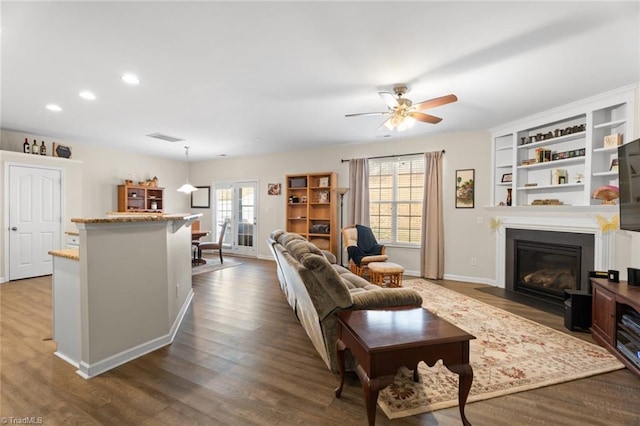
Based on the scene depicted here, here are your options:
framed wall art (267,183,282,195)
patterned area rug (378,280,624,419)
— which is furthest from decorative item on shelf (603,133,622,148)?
framed wall art (267,183,282,195)

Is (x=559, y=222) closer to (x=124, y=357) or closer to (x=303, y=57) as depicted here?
(x=303, y=57)

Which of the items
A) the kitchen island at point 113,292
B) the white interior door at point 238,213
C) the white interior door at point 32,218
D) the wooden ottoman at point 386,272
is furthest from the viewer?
the white interior door at point 238,213

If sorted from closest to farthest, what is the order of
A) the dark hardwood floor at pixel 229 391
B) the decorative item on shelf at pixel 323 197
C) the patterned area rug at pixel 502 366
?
the dark hardwood floor at pixel 229 391
the patterned area rug at pixel 502 366
the decorative item on shelf at pixel 323 197

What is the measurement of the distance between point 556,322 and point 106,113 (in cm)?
648

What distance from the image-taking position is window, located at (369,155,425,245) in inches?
226

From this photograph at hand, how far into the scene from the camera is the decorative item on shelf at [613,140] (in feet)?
11.4

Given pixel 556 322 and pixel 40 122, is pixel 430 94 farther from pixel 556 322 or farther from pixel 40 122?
pixel 40 122

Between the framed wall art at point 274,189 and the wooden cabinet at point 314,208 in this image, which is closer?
the wooden cabinet at point 314,208

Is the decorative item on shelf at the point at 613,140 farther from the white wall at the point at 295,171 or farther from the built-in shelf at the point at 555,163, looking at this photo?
the white wall at the point at 295,171

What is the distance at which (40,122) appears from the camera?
15.6 feet

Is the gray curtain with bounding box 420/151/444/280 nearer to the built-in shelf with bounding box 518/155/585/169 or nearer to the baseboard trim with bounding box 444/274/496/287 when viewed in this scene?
the baseboard trim with bounding box 444/274/496/287

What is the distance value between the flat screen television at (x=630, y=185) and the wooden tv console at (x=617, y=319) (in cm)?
61

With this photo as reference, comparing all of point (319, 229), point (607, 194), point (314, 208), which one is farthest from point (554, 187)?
point (314, 208)

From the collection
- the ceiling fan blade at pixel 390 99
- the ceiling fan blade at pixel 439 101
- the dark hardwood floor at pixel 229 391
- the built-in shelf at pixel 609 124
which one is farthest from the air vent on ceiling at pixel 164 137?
the built-in shelf at pixel 609 124
